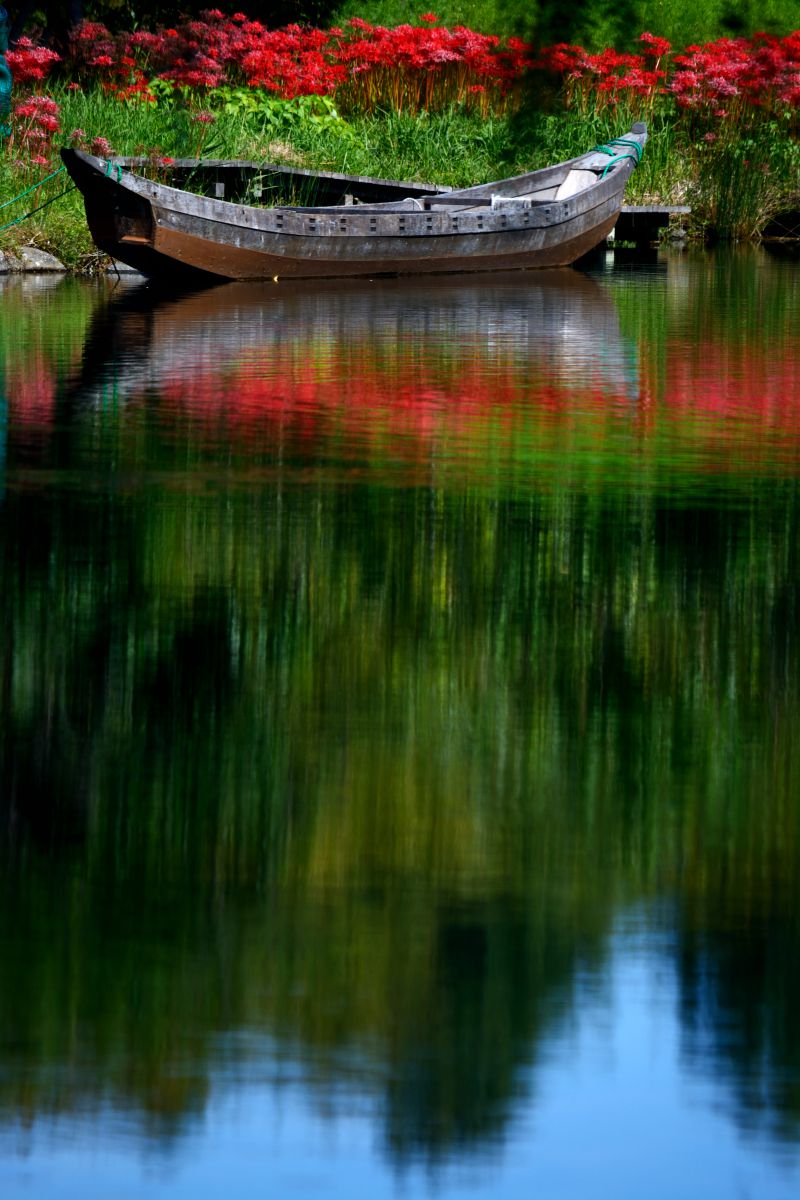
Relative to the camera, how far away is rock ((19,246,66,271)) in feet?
72.6

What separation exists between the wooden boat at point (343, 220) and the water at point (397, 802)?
919cm

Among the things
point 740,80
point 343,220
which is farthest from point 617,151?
point 343,220

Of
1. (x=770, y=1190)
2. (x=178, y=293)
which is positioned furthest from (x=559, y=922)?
(x=178, y=293)

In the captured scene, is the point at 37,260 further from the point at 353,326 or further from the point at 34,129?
the point at 353,326

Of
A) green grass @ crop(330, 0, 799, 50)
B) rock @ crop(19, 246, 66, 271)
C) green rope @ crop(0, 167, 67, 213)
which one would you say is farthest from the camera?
green grass @ crop(330, 0, 799, 50)

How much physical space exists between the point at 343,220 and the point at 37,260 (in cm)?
330

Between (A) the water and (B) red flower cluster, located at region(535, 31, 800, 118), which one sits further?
(B) red flower cluster, located at region(535, 31, 800, 118)

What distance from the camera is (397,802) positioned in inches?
196

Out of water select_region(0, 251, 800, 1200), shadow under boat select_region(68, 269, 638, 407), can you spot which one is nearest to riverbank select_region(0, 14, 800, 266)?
shadow under boat select_region(68, 269, 638, 407)

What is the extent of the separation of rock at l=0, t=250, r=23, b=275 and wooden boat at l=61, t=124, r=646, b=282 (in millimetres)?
1489

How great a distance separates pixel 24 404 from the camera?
12172 mm

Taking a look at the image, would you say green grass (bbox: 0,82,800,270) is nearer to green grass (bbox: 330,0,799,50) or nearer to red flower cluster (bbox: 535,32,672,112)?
red flower cluster (bbox: 535,32,672,112)

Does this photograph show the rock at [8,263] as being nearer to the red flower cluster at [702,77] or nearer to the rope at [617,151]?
the rope at [617,151]

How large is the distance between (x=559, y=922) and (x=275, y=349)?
11.3 m
